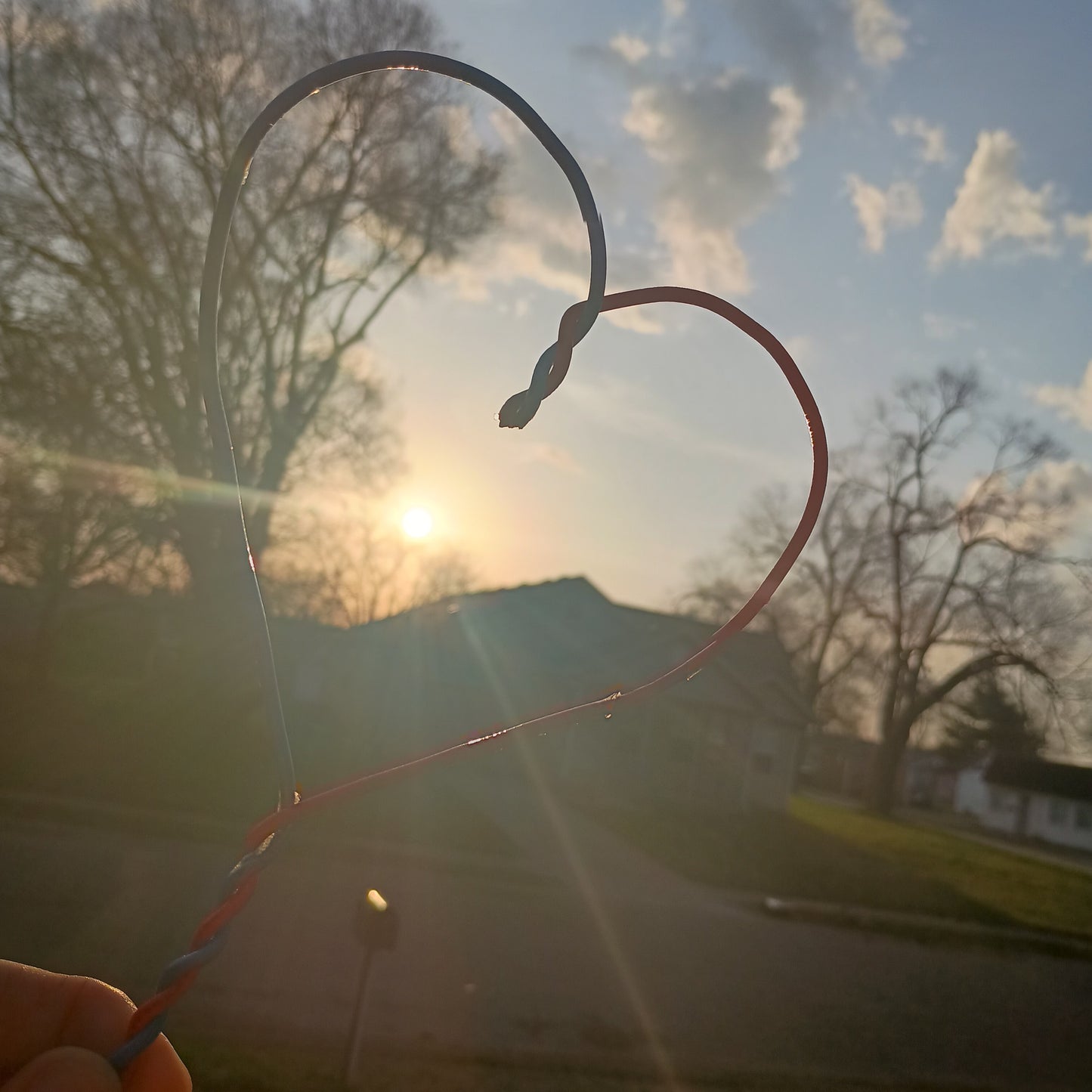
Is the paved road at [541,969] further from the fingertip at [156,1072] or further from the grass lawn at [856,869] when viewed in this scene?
the fingertip at [156,1072]

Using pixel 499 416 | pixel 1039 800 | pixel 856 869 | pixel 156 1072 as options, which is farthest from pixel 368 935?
pixel 1039 800

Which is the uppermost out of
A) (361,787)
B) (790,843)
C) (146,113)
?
(146,113)

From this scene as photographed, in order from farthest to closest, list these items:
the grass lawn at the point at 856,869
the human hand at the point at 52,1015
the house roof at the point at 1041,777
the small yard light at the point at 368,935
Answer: the house roof at the point at 1041,777 → the grass lawn at the point at 856,869 → the small yard light at the point at 368,935 → the human hand at the point at 52,1015

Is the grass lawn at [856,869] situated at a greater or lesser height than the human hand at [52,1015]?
lesser

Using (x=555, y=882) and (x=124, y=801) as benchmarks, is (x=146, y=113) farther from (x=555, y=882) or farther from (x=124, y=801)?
(x=555, y=882)

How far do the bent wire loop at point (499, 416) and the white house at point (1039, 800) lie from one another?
63.0 meters

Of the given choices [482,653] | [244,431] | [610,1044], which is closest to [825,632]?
[482,653]

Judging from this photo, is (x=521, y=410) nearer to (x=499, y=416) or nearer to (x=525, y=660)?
(x=499, y=416)

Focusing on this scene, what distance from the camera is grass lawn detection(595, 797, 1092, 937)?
1669cm

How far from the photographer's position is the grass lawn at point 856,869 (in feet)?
54.7

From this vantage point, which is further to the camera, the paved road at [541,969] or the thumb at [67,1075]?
the paved road at [541,969]

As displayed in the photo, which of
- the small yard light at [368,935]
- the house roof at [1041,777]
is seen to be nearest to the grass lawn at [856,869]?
the small yard light at [368,935]

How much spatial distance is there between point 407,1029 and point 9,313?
540 inches

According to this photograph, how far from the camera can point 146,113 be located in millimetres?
16422
